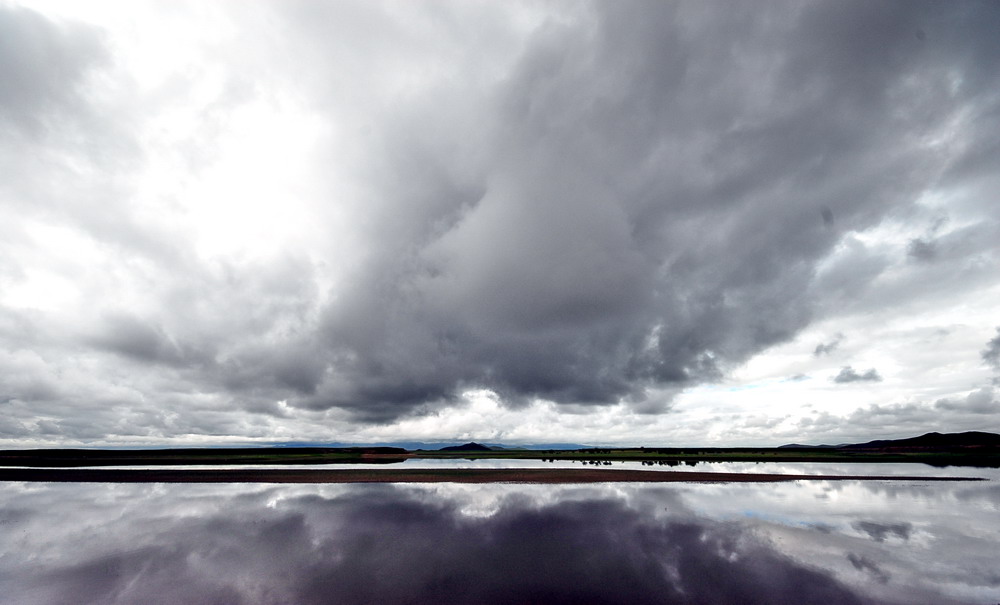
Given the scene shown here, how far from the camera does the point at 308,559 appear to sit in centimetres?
2531

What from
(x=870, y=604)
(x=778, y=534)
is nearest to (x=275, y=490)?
(x=778, y=534)

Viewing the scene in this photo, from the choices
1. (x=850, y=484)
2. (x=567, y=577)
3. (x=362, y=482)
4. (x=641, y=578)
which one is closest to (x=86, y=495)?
(x=362, y=482)

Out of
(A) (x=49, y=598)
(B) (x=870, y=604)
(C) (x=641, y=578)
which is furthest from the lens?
(C) (x=641, y=578)

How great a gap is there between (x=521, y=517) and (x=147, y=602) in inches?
1018

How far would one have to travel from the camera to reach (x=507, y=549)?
27.4 metres

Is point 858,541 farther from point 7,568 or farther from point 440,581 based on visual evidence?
point 7,568

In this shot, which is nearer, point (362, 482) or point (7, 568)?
point (7, 568)

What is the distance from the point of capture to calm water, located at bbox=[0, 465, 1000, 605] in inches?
802

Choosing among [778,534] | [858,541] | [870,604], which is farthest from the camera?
[778,534]

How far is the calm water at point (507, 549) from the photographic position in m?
20.4

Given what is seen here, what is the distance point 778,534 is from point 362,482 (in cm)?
5437

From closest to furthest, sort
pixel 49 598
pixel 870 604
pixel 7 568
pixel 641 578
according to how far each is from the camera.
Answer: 1. pixel 870 604
2. pixel 49 598
3. pixel 641 578
4. pixel 7 568

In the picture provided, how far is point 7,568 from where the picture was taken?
976 inches

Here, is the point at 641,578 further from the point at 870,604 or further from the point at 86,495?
the point at 86,495
